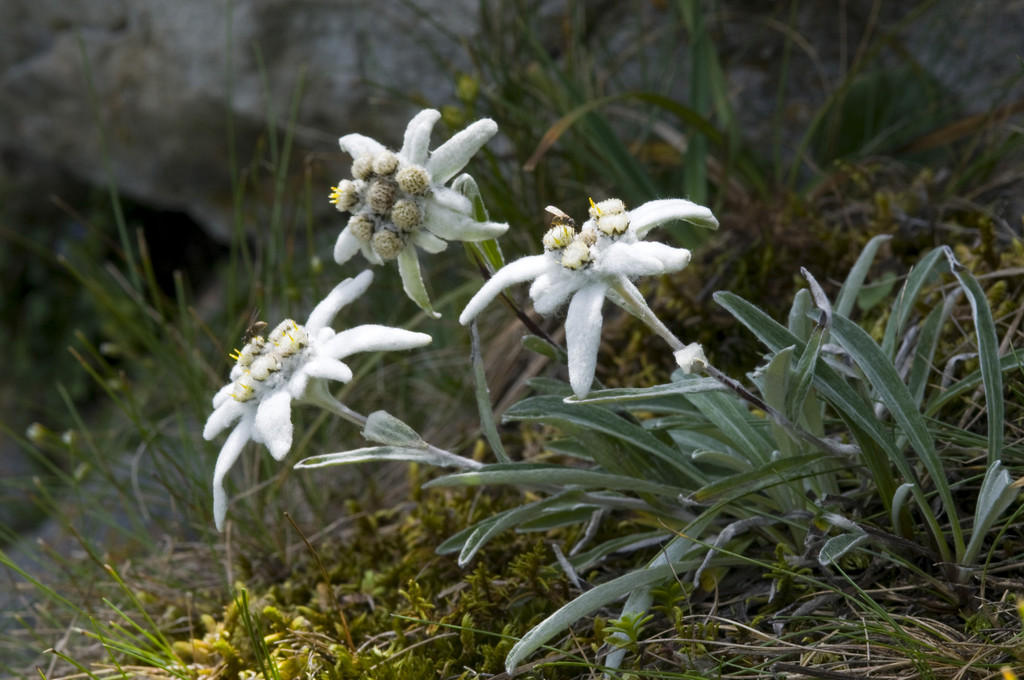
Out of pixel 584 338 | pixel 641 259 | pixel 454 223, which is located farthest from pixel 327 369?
pixel 641 259

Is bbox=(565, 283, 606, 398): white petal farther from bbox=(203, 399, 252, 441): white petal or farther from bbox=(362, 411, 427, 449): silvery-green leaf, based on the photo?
bbox=(203, 399, 252, 441): white petal

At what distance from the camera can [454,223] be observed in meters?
1.54

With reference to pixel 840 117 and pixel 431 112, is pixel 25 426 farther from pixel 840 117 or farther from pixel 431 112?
pixel 840 117

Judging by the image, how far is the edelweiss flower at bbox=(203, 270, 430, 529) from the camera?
1480 mm

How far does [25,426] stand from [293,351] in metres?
4.38

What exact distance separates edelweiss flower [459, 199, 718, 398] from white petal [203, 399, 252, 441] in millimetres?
571

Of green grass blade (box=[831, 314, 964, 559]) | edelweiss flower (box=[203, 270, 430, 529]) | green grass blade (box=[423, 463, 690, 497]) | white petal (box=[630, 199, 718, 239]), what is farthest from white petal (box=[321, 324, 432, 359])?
green grass blade (box=[831, 314, 964, 559])

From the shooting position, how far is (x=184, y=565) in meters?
2.47

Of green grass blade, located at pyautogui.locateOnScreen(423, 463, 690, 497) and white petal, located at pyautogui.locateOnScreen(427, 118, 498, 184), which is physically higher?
white petal, located at pyautogui.locateOnScreen(427, 118, 498, 184)

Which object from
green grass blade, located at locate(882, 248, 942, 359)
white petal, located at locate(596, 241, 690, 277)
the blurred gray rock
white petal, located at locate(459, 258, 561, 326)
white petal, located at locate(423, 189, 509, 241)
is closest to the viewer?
white petal, located at locate(596, 241, 690, 277)

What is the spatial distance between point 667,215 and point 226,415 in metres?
0.99

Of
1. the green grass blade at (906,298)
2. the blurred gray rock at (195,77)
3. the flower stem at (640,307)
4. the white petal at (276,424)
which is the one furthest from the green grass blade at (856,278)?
the blurred gray rock at (195,77)

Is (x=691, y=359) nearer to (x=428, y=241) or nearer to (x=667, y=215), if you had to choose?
(x=667, y=215)

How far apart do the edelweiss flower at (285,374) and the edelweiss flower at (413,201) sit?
130 millimetres
